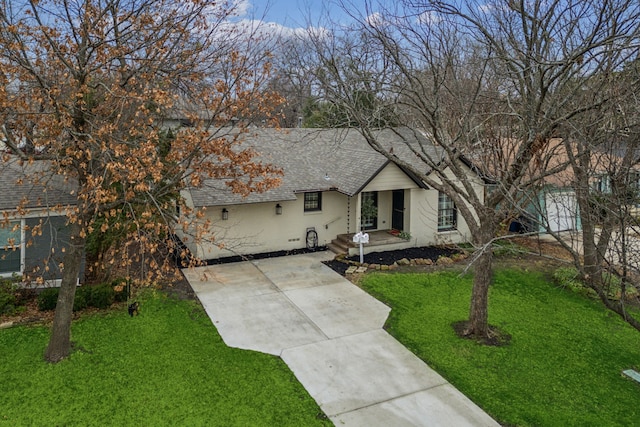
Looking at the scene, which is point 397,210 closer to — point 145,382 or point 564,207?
point 564,207

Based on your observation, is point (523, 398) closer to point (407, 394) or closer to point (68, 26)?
point (407, 394)

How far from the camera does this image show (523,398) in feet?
25.8

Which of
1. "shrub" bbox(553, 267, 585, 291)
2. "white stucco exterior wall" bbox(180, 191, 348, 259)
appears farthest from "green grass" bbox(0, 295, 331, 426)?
"shrub" bbox(553, 267, 585, 291)

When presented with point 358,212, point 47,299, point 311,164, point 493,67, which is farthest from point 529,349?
point 311,164

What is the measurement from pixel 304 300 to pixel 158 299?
3.81 metres

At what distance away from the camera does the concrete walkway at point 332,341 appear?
24.5 ft

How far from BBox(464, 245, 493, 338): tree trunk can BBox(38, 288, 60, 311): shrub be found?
9656 millimetres

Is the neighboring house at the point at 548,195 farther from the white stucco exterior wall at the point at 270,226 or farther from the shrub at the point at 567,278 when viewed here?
Result: the white stucco exterior wall at the point at 270,226

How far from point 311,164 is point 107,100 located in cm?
1037

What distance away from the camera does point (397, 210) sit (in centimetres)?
1820

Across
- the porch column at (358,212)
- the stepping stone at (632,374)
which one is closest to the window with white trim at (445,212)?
the porch column at (358,212)

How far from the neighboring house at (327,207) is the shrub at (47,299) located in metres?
5.02

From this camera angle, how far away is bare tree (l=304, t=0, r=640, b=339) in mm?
8102

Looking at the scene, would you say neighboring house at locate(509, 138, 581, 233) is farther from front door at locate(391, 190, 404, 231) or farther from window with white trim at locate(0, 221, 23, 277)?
Result: window with white trim at locate(0, 221, 23, 277)
